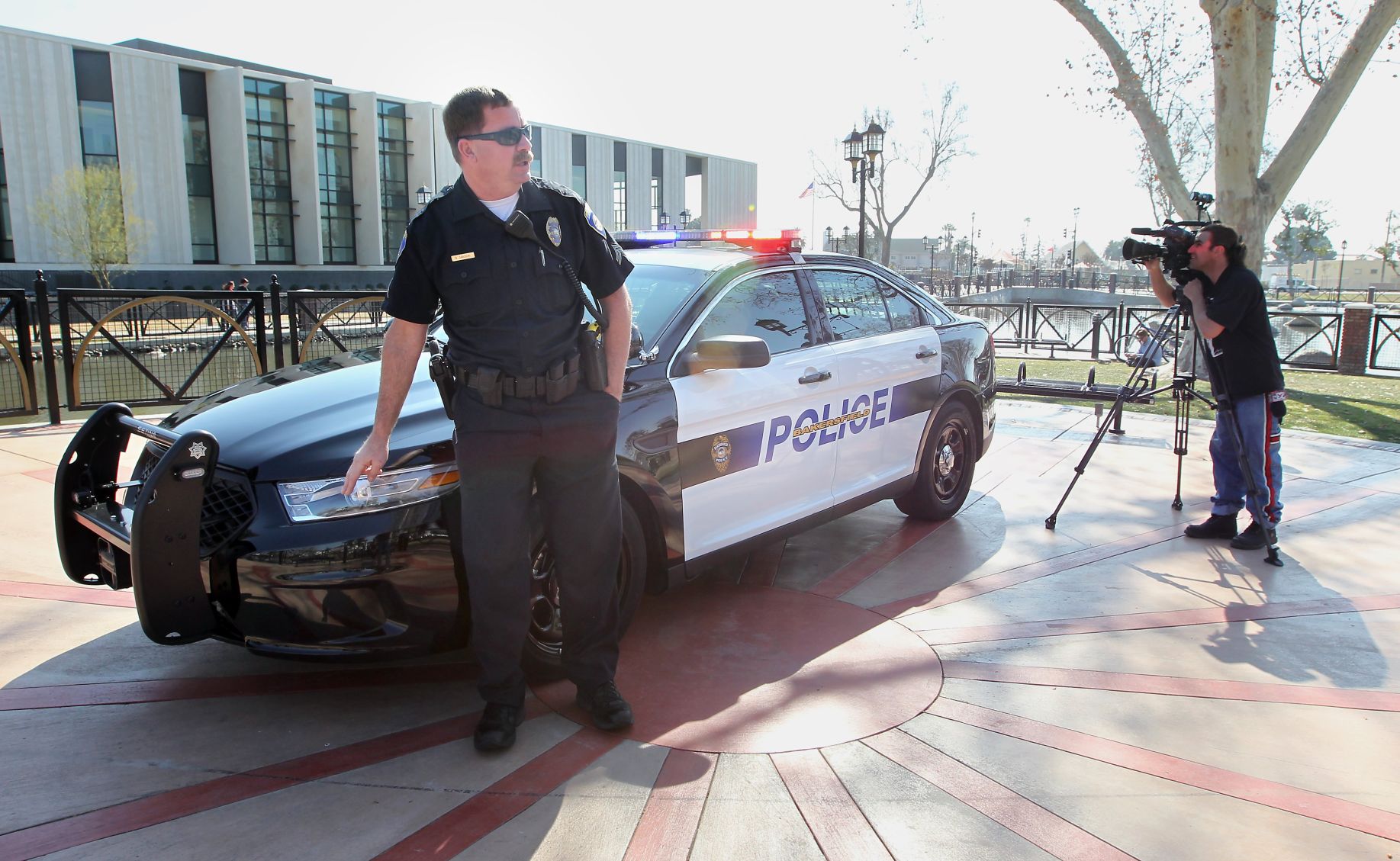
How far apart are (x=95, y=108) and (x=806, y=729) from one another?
4631 centimetres

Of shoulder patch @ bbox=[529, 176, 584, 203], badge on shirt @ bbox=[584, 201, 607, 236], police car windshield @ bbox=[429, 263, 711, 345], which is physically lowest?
police car windshield @ bbox=[429, 263, 711, 345]

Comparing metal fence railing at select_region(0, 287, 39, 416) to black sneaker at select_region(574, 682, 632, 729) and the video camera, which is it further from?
the video camera

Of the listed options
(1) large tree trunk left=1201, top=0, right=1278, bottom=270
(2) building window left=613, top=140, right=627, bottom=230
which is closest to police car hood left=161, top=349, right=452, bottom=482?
(1) large tree trunk left=1201, top=0, right=1278, bottom=270

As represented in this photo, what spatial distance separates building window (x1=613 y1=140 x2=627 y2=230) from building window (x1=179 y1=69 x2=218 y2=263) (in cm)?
2462

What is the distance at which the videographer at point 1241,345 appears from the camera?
4887 mm

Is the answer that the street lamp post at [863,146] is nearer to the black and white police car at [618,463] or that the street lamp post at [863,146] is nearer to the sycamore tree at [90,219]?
the black and white police car at [618,463]

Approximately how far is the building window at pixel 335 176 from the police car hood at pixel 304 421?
4519 centimetres

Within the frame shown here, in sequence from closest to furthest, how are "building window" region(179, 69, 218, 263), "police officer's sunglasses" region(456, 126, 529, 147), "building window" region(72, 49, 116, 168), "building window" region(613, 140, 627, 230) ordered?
"police officer's sunglasses" region(456, 126, 529, 147), "building window" region(72, 49, 116, 168), "building window" region(179, 69, 218, 263), "building window" region(613, 140, 627, 230)

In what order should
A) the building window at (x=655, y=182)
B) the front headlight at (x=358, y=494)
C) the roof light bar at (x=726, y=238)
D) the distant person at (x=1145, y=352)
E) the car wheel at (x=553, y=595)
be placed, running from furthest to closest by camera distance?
the building window at (x=655, y=182)
the distant person at (x=1145, y=352)
the roof light bar at (x=726, y=238)
the car wheel at (x=553, y=595)
the front headlight at (x=358, y=494)

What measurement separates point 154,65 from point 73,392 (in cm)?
3938

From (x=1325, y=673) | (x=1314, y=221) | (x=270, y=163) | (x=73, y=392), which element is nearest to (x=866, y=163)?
(x=73, y=392)

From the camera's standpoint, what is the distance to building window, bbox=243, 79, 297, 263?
142 ft

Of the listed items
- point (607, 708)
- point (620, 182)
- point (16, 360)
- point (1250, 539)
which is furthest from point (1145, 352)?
point (620, 182)

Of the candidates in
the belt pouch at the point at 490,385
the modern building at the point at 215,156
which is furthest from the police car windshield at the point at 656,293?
the modern building at the point at 215,156
